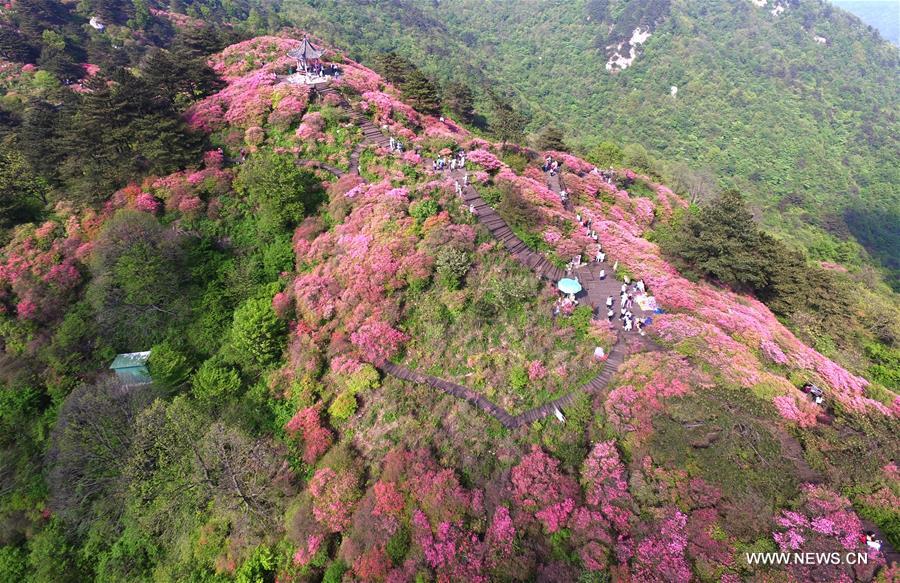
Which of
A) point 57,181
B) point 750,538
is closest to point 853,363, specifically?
point 750,538

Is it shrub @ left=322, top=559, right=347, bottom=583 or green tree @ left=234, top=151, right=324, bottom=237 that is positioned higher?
green tree @ left=234, top=151, right=324, bottom=237

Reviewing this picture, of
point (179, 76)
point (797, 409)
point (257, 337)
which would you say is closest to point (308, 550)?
point (257, 337)

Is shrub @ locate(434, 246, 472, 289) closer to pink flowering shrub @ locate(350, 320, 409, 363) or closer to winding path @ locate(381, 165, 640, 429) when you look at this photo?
winding path @ locate(381, 165, 640, 429)

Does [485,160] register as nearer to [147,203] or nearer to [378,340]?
[378,340]

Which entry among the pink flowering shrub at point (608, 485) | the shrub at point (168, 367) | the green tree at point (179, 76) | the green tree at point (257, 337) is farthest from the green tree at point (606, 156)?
the shrub at point (168, 367)

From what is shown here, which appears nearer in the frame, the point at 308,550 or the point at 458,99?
the point at 308,550

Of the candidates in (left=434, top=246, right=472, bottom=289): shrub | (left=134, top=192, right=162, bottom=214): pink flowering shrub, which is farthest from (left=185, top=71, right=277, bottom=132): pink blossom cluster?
(left=434, top=246, right=472, bottom=289): shrub
